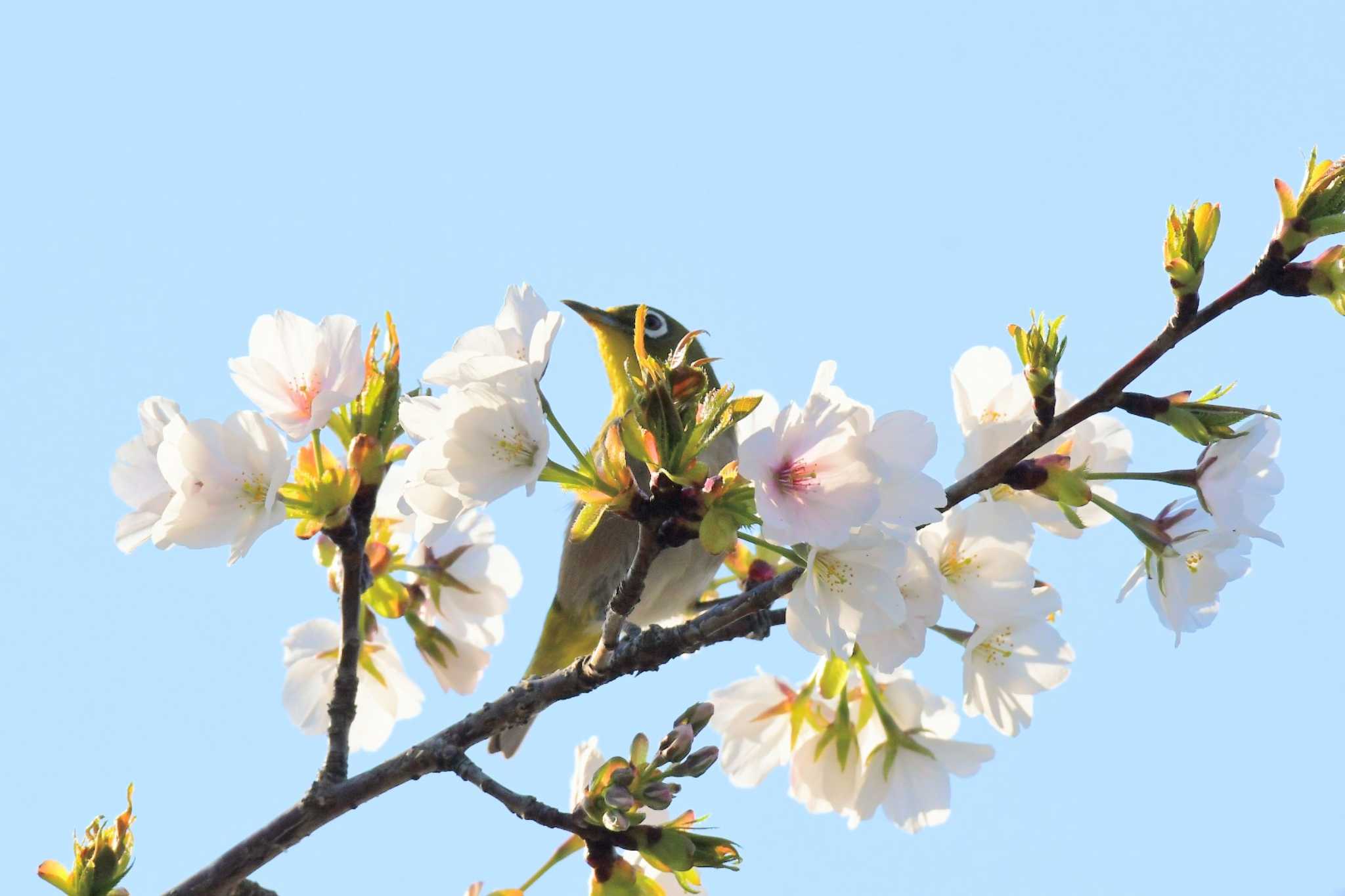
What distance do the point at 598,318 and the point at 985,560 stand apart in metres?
3.01

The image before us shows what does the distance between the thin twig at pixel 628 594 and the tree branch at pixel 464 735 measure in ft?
0.14

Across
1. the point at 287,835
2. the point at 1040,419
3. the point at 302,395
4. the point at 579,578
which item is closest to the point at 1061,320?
the point at 1040,419

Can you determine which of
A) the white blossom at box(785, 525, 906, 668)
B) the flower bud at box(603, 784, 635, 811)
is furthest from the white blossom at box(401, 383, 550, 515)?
the flower bud at box(603, 784, 635, 811)

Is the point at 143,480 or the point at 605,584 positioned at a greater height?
the point at 143,480

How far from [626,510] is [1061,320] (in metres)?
1.09

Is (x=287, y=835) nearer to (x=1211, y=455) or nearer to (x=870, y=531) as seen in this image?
(x=870, y=531)

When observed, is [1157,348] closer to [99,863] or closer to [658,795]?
[658,795]

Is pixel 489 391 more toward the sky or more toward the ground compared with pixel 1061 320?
more toward the sky

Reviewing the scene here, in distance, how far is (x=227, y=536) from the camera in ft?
9.00

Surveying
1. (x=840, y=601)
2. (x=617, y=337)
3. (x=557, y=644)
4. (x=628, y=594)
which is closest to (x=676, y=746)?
(x=628, y=594)

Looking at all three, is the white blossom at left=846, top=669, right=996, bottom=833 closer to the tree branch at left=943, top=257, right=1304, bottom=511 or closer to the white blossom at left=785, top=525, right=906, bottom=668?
the tree branch at left=943, top=257, right=1304, bottom=511

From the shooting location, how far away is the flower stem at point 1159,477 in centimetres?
296

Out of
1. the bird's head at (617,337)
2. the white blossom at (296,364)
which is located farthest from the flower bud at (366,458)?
the bird's head at (617,337)

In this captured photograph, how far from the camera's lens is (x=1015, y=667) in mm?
3203
